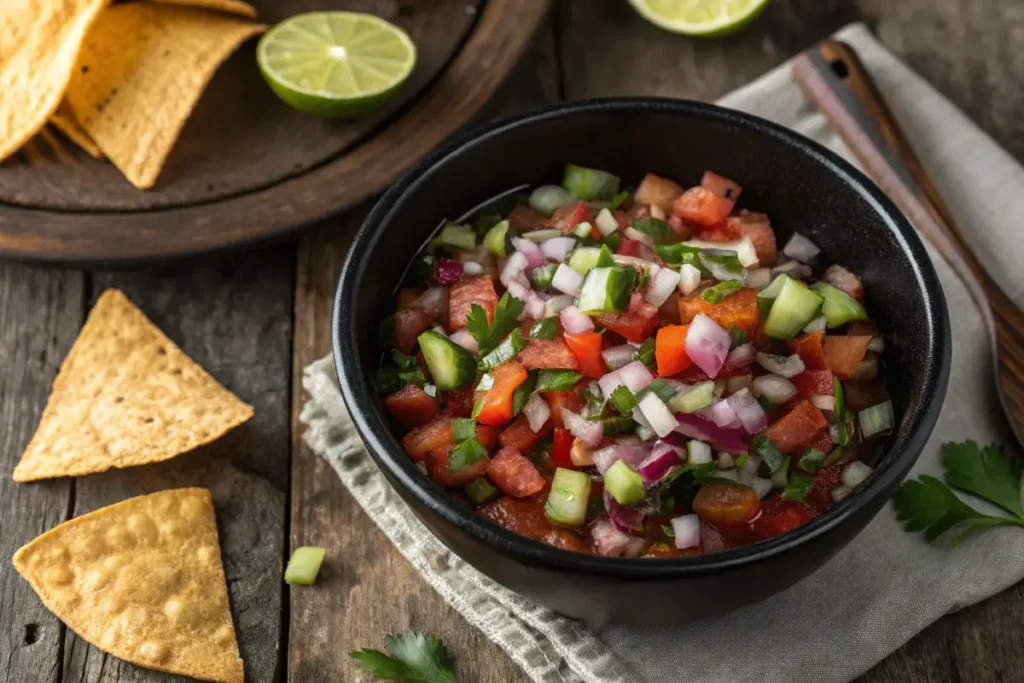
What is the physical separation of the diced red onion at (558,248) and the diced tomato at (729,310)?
0.28 meters

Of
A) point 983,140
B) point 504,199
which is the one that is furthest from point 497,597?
point 983,140

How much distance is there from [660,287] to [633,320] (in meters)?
0.10

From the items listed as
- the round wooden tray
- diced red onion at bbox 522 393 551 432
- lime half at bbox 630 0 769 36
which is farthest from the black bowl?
lime half at bbox 630 0 769 36

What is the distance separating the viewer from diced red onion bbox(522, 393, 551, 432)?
2.09 m

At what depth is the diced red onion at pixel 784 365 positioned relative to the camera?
2.13 metres

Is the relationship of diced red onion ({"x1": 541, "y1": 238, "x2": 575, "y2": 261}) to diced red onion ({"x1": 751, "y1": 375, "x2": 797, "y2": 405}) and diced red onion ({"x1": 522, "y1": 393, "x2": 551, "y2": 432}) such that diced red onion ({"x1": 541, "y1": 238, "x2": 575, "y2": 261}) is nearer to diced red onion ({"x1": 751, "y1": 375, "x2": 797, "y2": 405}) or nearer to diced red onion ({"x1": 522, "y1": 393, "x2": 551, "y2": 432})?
diced red onion ({"x1": 522, "y1": 393, "x2": 551, "y2": 432})

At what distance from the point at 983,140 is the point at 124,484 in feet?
7.77

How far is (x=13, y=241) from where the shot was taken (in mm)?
2664

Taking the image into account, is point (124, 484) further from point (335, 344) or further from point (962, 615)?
point (962, 615)

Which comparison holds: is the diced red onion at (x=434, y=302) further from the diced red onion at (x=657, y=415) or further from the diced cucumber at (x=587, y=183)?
the diced red onion at (x=657, y=415)

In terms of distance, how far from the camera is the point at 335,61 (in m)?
2.88

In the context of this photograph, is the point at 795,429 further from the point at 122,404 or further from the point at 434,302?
the point at 122,404

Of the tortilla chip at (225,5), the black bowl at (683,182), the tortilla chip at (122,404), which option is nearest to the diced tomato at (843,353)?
the black bowl at (683,182)

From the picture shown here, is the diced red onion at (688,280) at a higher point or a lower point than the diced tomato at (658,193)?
higher
